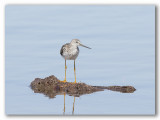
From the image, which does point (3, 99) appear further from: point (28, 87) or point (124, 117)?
point (124, 117)

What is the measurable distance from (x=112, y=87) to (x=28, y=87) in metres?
2.86

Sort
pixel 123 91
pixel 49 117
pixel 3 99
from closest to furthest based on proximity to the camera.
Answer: pixel 49 117
pixel 3 99
pixel 123 91

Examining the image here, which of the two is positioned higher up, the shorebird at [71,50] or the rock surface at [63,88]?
the shorebird at [71,50]

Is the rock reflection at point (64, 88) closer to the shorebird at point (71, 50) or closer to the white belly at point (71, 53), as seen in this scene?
the shorebird at point (71, 50)

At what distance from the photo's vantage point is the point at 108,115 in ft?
53.0

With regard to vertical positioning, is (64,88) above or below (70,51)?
below

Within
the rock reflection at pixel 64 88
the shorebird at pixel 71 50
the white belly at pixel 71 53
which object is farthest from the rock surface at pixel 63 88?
the white belly at pixel 71 53

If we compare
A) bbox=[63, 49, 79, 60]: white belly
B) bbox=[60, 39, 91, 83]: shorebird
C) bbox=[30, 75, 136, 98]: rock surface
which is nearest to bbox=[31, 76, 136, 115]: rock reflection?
bbox=[30, 75, 136, 98]: rock surface

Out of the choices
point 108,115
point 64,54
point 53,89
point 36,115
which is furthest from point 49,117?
point 64,54

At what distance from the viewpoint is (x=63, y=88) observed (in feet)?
61.6

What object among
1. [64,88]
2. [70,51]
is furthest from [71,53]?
[64,88]

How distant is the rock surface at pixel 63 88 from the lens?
18.5 meters

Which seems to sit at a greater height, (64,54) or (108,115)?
(64,54)

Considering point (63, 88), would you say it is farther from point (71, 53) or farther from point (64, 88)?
point (71, 53)
